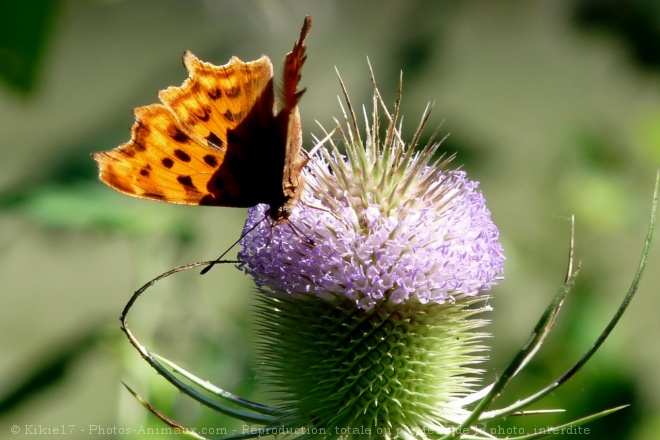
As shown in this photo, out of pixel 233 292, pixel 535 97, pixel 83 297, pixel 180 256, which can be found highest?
pixel 535 97

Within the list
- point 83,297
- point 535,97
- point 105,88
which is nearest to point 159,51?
point 105,88

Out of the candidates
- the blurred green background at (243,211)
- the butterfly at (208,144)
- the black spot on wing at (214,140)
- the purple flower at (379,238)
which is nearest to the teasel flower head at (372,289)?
the purple flower at (379,238)

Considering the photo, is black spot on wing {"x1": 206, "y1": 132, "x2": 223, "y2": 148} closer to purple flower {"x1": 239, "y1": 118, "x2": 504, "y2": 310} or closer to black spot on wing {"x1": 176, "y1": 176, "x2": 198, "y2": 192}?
black spot on wing {"x1": 176, "y1": 176, "x2": 198, "y2": 192}

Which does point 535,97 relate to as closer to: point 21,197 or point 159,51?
point 159,51

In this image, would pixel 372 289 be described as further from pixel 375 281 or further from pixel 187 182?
pixel 187 182

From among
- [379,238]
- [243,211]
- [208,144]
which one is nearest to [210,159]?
[208,144]
